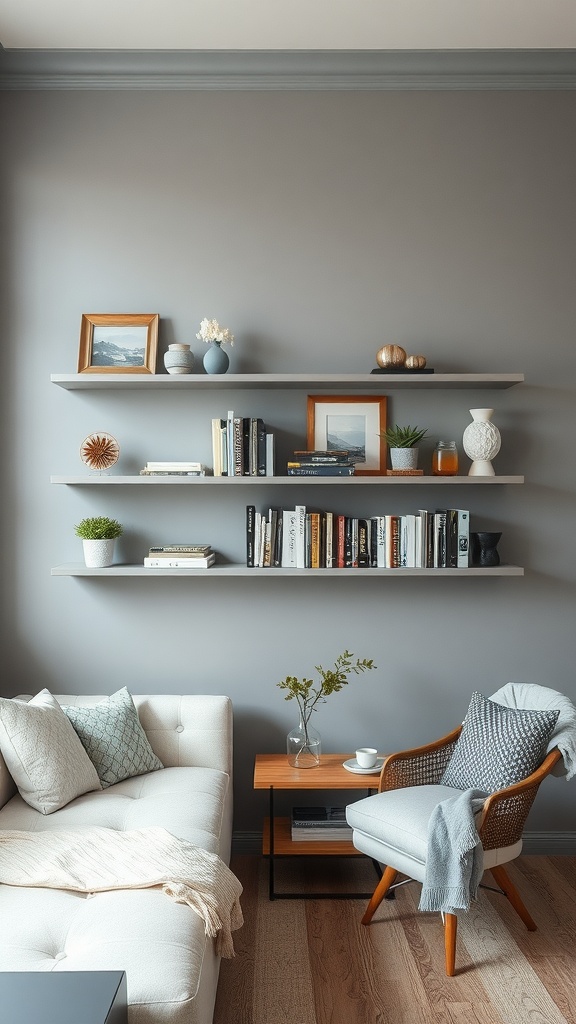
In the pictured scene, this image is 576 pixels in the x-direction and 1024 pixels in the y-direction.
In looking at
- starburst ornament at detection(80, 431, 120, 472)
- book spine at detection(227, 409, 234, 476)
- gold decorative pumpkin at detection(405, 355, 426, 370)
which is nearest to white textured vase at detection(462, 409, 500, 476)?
gold decorative pumpkin at detection(405, 355, 426, 370)

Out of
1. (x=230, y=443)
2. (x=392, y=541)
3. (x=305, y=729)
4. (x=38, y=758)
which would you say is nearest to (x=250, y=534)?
(x=230, y=443)

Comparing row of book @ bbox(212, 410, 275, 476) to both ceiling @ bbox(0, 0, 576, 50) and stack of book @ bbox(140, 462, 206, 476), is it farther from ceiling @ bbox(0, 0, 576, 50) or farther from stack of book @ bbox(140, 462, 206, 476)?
ceiling @ bbox(0, 0, 576, 50)

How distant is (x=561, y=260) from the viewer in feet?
10.8

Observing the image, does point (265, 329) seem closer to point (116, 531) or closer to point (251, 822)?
point (116, 531)

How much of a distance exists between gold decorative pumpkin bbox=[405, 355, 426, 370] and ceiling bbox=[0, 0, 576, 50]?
123 cm

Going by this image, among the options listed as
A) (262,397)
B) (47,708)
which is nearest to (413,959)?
(47,708)

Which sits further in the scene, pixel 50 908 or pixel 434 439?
pixel 434 439

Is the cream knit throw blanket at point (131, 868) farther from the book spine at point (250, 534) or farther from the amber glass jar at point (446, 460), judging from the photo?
the amber glass jar at point (446, 460)

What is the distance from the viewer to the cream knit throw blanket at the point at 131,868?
6.69 ft

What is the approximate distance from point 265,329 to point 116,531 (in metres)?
1.00

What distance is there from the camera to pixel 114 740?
111 inches

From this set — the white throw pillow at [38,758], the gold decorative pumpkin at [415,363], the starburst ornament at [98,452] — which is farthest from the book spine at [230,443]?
the white throw pillow at [38,758]

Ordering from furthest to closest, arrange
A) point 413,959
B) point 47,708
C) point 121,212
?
point 121,212 < point 47,708 < point 413,959

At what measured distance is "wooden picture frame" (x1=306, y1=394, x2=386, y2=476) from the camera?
3246mm
